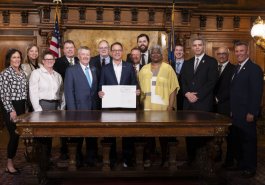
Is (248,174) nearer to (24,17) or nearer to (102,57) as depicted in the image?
(102,57)

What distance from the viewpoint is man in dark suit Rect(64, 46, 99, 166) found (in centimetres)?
472

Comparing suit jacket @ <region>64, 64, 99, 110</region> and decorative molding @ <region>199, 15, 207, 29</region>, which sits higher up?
decorative molding @ <region>199, 15, 207, 29</region>

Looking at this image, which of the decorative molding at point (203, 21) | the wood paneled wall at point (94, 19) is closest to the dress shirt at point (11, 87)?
the wood paneled wall at point (94, 19)

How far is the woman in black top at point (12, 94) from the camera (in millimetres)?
4566

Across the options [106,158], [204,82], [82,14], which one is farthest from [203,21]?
[106,158]

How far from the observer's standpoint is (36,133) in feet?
12.1

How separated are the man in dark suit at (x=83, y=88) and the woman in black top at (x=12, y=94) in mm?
555

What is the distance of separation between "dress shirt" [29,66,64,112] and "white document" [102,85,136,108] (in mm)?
684

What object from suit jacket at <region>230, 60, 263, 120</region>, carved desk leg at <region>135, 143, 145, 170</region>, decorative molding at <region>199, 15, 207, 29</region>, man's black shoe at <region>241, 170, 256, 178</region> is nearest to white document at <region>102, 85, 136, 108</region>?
carved desk leg at <region>135, 143, 145, 170</region>

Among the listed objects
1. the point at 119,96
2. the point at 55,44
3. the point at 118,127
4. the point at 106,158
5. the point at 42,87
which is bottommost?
the point at 106,158

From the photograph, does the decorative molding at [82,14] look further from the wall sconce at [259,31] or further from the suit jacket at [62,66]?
the wall sconce at [259,31]

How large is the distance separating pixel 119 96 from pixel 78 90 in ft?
1.78

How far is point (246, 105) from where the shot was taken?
4629 millimetres

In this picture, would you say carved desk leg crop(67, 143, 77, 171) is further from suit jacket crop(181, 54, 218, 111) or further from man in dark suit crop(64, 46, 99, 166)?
suit jacket crop(181, 54, 218, 111)
